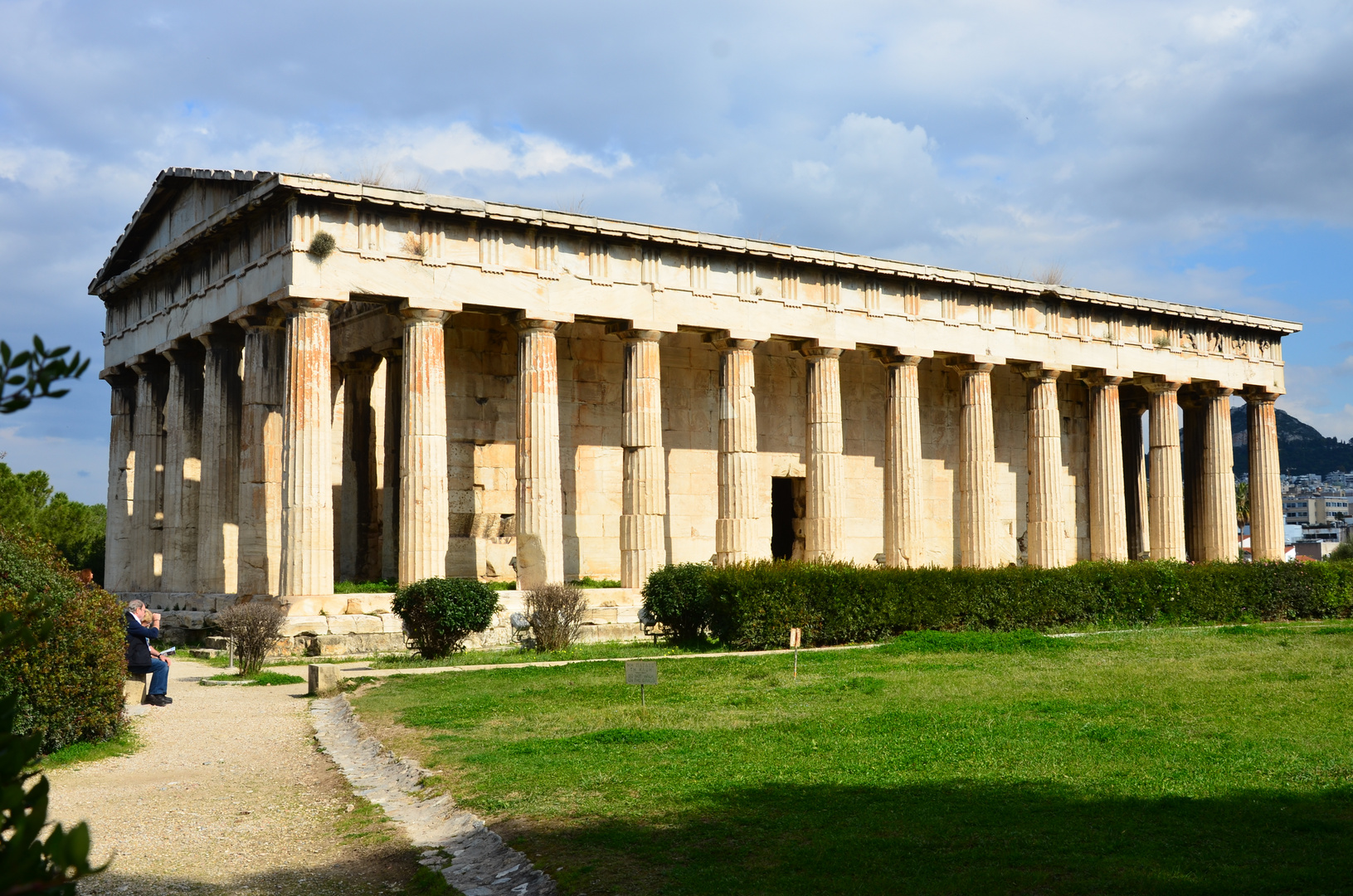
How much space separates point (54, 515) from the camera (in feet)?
140

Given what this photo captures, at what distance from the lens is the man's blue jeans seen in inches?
634

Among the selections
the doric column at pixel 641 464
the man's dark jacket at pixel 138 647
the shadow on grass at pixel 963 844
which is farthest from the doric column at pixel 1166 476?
the shadow on grass at pixel 963 844

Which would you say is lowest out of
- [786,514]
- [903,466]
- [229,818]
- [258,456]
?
[229,818]

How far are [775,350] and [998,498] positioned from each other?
878cm

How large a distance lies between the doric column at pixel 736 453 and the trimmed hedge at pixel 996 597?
15.0 feet

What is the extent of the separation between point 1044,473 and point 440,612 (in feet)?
61.4

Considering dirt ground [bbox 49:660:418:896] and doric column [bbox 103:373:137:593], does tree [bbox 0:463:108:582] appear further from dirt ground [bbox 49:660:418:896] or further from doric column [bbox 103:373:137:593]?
dirt ground [bbox 49:660:418:896]

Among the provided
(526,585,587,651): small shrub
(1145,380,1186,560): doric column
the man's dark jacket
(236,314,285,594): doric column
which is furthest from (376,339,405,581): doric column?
(1145,380,1186,560): doric column

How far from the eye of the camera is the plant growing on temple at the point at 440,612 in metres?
21.4

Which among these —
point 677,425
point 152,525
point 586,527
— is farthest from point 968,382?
point 152,525

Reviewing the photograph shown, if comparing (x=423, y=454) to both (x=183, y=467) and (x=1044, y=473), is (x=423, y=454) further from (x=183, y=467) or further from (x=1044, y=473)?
(x=1044, y=473)

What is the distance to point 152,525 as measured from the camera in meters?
30.5

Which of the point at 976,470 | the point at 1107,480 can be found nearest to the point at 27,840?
the point at 976,470

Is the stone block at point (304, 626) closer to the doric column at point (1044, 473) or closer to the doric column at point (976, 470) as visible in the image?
the doric column at point (976, 470)
